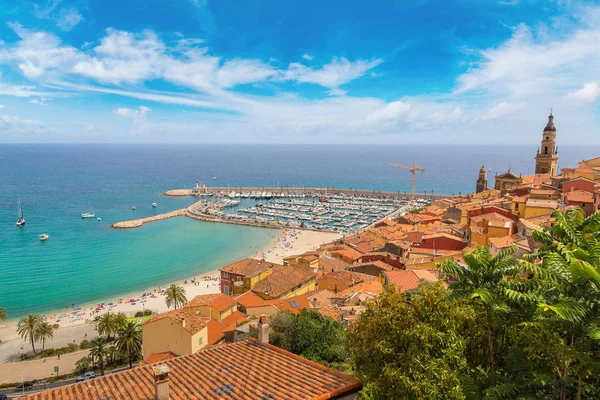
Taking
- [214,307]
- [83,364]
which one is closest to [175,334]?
[214,307]

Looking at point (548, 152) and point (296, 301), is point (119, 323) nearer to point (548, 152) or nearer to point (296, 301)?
point (296, 301)

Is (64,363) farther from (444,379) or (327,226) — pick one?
(327,226)

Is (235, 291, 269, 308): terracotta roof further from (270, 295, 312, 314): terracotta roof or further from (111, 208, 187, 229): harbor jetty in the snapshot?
(111, 208, 187, 229): harbor jetty

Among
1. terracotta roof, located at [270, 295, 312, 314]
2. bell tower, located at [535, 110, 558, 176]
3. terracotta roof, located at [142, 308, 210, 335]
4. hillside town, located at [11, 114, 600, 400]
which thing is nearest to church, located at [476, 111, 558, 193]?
bell tower, located at [535, 110, 558, 176]

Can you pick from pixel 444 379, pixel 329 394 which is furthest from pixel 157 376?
pixel 444 379

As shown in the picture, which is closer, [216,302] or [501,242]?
[216,302]
